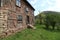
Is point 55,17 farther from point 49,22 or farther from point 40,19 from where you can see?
point 40,19

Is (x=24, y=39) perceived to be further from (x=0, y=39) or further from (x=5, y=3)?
(x=5, y=3)

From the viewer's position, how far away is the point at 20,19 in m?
23.7

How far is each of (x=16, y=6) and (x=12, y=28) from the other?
11.6 ft

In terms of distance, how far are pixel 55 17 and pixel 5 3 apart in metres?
17.3

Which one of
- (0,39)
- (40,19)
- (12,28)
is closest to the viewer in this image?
(0,39)

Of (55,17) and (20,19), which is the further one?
(55,17)

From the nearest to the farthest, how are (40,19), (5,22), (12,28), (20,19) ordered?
(5,22) → (12,28) → (20,19) → (40,19)

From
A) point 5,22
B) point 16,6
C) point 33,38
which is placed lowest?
point 33,38

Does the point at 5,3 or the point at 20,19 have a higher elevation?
the point at 5,3

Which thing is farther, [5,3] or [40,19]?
[40,19]

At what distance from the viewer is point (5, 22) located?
60.8ft

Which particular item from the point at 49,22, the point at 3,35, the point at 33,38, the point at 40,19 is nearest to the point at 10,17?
the point at 3,35

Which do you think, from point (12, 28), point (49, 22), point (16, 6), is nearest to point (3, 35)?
point (12, 28)

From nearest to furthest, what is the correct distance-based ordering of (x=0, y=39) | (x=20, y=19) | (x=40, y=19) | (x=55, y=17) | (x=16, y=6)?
(x=0, y=39)
(x=16, y=6)
(x=20, y=19)
(x=55, y=17)
(x=40, y=19)
